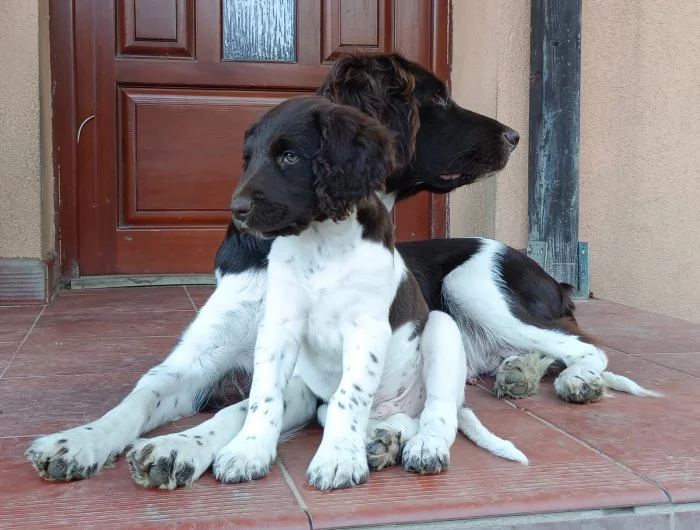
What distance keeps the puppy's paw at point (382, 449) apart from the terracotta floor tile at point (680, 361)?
1.35 meters

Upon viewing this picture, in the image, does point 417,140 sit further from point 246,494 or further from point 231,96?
point 231,96

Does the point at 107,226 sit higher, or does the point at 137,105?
the point at 137,105

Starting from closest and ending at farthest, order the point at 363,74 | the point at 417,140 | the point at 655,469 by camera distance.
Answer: the point at 655,469 < the point at 363,74 < the point at 417,140

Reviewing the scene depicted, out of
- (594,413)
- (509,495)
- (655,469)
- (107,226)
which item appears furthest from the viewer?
(107,226)

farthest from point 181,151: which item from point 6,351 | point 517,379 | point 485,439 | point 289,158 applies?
point 485,439

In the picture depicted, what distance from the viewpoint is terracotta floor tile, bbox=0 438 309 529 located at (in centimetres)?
145

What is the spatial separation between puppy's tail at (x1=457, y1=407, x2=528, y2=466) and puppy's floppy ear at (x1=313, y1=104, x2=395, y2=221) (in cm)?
59

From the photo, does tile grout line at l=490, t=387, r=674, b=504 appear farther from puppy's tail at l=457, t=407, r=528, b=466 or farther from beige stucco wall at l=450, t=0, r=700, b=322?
beige stucco wall at l=450, t=0, r=700, b=322

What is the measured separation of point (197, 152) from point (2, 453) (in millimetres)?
2975

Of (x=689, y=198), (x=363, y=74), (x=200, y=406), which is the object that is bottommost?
(x=200, y=406)

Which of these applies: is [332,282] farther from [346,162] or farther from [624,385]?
[624,385]

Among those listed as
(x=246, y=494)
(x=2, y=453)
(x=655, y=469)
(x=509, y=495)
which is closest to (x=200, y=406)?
(x=2, y=453)

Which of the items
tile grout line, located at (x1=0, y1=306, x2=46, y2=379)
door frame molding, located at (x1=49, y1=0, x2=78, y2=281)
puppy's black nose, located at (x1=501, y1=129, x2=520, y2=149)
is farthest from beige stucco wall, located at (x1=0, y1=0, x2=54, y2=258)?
puppy's black nose, located at (x1=501, y1=129, x2=520, y2=149)

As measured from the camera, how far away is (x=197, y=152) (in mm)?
4617
